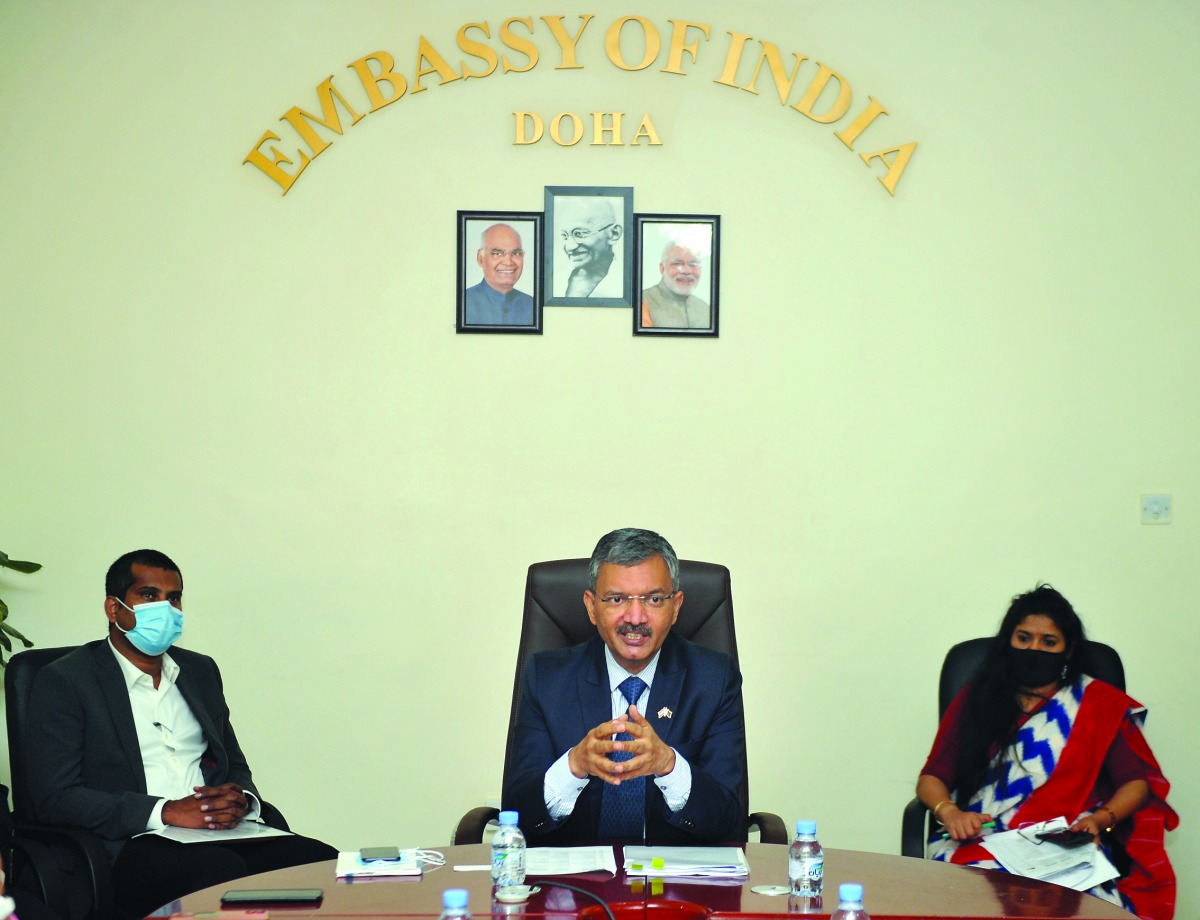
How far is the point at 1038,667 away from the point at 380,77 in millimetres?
2619

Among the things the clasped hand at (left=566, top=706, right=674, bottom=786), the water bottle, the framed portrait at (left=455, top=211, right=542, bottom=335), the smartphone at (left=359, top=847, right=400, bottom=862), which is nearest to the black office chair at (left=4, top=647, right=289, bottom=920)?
the smartphone at (left=359, top=847, right=400, bottom=862)

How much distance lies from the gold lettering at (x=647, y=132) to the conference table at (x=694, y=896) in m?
2.34

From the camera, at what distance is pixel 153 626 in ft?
10.4

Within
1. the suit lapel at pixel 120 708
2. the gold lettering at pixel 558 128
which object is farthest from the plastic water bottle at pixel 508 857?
the gold lettering at pixel 558 128

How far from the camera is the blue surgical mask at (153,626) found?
3.18m

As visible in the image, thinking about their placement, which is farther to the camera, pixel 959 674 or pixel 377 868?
pixel 959 674

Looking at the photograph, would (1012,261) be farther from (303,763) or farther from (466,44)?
(303,763)

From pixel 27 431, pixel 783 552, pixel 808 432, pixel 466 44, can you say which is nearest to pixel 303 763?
pixel 27 431

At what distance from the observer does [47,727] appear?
302 centimetres

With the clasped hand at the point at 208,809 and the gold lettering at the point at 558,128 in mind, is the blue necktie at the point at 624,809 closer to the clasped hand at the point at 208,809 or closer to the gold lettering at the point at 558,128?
the clasped hand at the point at 208,809

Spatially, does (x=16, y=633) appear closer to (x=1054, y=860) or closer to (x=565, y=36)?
(x=565, y=36)

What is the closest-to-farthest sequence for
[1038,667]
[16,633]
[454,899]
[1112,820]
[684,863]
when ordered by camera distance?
[454,899] → [684,863] → [1112,820] → [1038,667] → [16,633]

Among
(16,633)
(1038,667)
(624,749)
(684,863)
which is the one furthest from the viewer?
(16,633)

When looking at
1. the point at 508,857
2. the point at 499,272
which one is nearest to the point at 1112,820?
the point at 508,857
